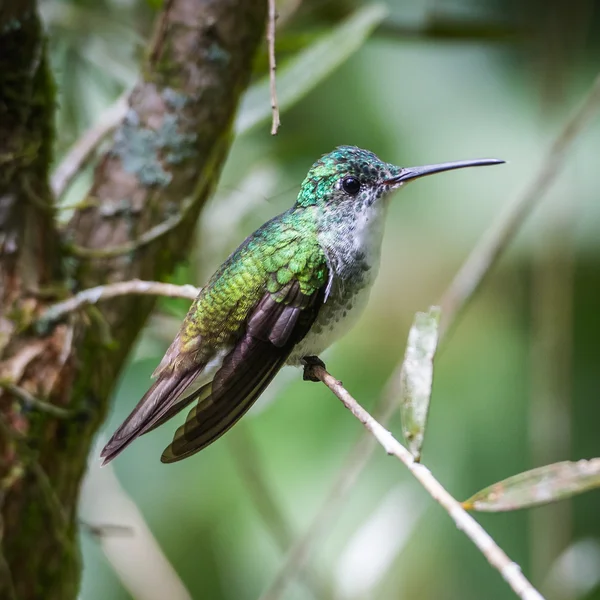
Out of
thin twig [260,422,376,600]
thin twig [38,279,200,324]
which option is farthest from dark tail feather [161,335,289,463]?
thin twig [260,422,376,600]

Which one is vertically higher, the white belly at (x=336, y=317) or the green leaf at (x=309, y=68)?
the green leaf at (x=309, y=68)

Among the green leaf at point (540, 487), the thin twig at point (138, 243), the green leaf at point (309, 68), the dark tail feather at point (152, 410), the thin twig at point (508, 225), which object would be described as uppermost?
the green leaf at point (309, 68)

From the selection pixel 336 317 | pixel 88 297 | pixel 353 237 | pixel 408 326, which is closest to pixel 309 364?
pixel 336 317

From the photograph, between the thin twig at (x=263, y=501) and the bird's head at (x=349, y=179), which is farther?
the thin twig at (x=263, y=501)

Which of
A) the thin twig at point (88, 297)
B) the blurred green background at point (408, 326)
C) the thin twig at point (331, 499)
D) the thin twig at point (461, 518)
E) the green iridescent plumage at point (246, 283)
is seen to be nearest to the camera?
the thin twig at point (461, 518)

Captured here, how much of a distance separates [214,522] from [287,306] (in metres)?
1.78

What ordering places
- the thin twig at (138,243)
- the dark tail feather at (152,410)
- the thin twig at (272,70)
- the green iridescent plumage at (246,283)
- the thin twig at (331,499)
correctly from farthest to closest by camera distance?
the thin twig at (331,499) < the thin twig at (138,243) < the green iridescent plumage at (246,283) < the dark tail feather at (152,410) < the thin twig at (272,70)

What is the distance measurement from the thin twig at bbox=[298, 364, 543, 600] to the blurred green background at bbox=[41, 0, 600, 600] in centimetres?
157

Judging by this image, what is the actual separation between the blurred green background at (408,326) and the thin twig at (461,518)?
1.57m

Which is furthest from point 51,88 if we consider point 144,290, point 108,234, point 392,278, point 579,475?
point 392,278

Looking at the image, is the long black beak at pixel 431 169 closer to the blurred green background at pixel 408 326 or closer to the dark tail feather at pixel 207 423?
the dark tail feather at pixel 207 423

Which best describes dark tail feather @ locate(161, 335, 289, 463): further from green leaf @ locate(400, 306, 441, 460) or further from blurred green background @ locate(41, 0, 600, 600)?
blurred green background @ locate(41, 0, 600, 600)

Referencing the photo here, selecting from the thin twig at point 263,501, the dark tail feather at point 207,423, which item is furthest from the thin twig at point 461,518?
the thin twig at point 263,501

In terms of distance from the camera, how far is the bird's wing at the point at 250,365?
112 centimetres
